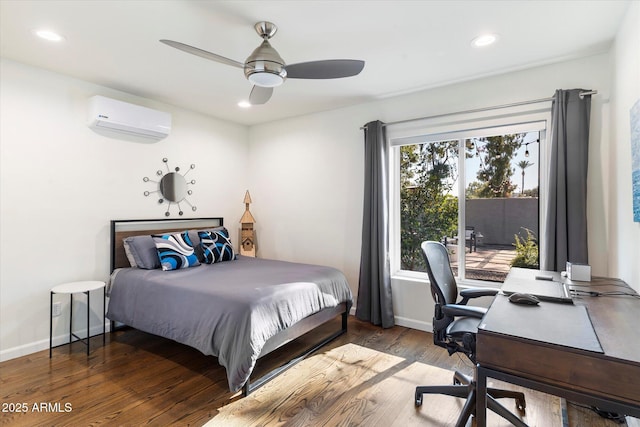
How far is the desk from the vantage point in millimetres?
1042

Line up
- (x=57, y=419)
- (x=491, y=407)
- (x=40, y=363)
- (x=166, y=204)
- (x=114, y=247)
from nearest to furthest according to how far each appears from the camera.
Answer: (x=491, y=407) < (x=57, y=419) < (x=40, y=363) < (x=114, y=247) < (x=166, y=204)

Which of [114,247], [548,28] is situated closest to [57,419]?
[114,247]

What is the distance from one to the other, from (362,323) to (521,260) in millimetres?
1734

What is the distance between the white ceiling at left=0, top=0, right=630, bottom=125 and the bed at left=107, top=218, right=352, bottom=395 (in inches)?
65.6

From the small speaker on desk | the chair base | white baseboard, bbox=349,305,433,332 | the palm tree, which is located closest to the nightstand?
the chair base

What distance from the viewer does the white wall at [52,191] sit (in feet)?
9.27

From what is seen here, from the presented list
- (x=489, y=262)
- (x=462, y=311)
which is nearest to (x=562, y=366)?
(x=462, y=311)

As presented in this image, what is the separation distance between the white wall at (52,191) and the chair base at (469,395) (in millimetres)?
3213

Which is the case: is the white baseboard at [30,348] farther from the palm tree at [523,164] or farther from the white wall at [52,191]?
the palm tree at [523,164]

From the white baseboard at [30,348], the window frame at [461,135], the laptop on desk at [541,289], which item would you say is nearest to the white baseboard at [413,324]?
the window frame at [461,135]

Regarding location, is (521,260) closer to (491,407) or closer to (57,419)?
(491,407)

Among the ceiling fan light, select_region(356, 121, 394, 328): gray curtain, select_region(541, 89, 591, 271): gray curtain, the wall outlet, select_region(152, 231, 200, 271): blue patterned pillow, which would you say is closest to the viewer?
the ceiling fan light

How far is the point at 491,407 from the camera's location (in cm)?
188

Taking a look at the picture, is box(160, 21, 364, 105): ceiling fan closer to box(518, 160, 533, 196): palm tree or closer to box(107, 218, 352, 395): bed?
box(107, 218, 352, 395): bed
